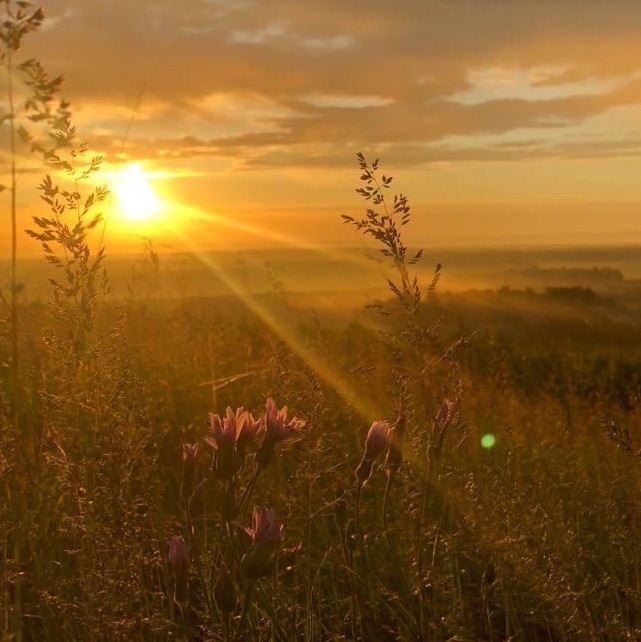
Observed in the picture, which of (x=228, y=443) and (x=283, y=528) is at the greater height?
(x=228, y=443)

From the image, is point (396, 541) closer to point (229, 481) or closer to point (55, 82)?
point (229, 481)

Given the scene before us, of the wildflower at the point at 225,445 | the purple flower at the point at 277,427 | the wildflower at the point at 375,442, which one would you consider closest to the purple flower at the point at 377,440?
the wildflower at the point at 375,442

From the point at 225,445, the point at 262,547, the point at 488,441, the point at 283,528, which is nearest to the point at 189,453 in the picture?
the point at 225,445

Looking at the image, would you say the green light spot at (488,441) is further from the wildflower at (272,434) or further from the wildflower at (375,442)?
the wildflower at (272,434)

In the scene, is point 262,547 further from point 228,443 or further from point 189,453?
point 189,453

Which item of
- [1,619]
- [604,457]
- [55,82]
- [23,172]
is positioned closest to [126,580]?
[1,619]

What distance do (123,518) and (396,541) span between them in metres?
1.27

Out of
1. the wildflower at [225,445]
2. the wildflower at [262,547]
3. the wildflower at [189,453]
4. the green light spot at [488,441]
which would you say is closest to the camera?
the wildflower at [262,547]

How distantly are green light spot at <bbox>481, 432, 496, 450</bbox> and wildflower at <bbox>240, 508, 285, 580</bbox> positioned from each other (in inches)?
125

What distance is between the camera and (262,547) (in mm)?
1604

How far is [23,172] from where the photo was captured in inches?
86.0

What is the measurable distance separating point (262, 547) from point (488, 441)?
3389 millimetres

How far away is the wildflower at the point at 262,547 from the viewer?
1.60 m

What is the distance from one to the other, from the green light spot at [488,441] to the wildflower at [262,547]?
3.17 meters
